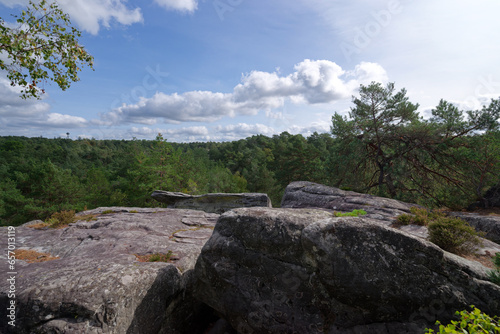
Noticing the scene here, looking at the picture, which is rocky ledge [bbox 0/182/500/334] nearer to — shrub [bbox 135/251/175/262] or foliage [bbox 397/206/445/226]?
shrub [bbox 135/251/175/262]

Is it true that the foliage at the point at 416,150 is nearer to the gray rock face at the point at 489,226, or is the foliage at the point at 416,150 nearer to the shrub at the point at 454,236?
the gray rock face at the point at 489,226

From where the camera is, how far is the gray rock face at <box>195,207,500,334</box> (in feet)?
14.5

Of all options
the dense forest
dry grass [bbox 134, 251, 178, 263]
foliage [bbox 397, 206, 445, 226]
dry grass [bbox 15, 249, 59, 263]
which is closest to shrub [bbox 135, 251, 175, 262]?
dry grass [bbox 134, 251, 178, 263]

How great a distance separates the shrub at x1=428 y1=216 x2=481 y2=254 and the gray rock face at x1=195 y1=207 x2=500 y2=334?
1463mm

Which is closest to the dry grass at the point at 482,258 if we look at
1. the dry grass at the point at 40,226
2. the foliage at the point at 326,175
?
the foliage at the point at 326,175

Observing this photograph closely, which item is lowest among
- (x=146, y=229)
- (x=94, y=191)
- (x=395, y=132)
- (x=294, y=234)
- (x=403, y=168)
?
(x=94, y=191)

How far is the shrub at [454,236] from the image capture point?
6.28 metres

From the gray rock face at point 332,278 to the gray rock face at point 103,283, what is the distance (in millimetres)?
1209

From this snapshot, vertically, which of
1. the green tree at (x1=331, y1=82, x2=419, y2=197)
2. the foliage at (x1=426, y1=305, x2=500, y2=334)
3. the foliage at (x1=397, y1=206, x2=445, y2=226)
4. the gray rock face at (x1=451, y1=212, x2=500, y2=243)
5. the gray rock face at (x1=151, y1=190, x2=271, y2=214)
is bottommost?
the gray rock face at (x1=151, y1=190, x2=271, y2=214)

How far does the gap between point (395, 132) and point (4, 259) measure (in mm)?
22163

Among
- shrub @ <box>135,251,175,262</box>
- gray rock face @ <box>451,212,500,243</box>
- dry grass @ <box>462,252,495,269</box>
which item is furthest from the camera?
gray rock face @ <box>451,212,500,243</box>

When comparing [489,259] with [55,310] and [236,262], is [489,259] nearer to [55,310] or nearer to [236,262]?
[236,262]

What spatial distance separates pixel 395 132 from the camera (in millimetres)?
17031

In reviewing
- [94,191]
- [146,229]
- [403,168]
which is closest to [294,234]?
[146,229]
